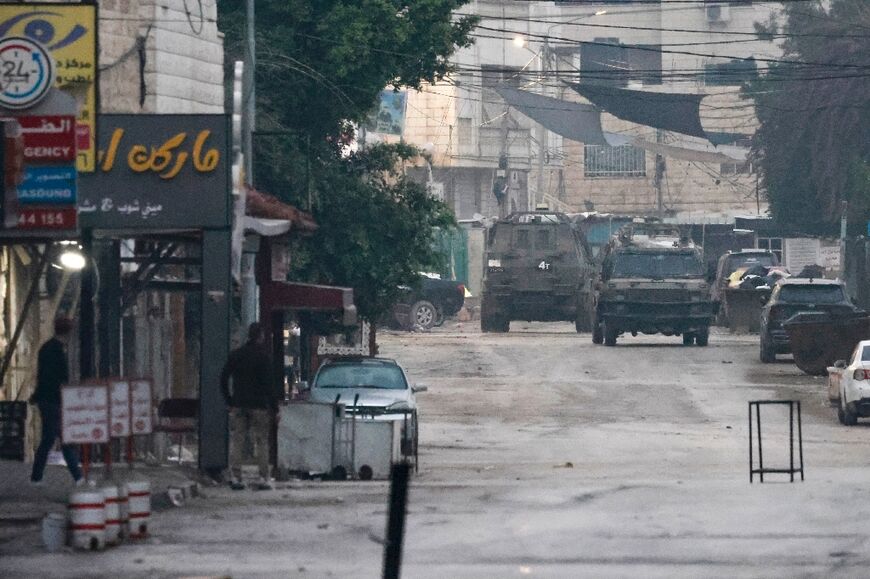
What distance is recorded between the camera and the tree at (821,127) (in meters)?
55.2

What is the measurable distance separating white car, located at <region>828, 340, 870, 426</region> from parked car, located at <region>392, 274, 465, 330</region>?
24.5 meters

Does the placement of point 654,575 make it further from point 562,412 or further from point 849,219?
point 849,219

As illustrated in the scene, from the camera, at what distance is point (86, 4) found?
18.7 meters

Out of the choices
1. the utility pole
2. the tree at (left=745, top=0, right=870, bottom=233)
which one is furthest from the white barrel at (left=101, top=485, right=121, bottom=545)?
the utility pole

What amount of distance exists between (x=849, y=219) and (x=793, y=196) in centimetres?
554

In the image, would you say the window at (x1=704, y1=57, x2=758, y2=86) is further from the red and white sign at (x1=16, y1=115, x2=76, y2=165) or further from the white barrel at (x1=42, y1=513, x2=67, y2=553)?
the white barrel at (x1=42, y1=513, x2=67, y2=553)

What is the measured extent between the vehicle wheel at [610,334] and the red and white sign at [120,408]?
88.5 feet

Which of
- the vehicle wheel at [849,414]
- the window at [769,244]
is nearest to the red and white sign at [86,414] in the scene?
the vehicle wheel at [849,414]

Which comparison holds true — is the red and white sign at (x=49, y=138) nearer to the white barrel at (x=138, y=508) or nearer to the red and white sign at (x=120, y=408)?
the red and white sign at (x=120, y=408)

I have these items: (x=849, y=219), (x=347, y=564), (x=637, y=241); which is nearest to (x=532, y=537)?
(x=347, y=564)

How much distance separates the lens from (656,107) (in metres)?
56.6

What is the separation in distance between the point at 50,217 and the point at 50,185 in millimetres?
285

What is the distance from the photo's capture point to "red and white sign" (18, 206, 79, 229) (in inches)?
624

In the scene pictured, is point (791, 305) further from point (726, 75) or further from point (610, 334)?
point (726, 75)
